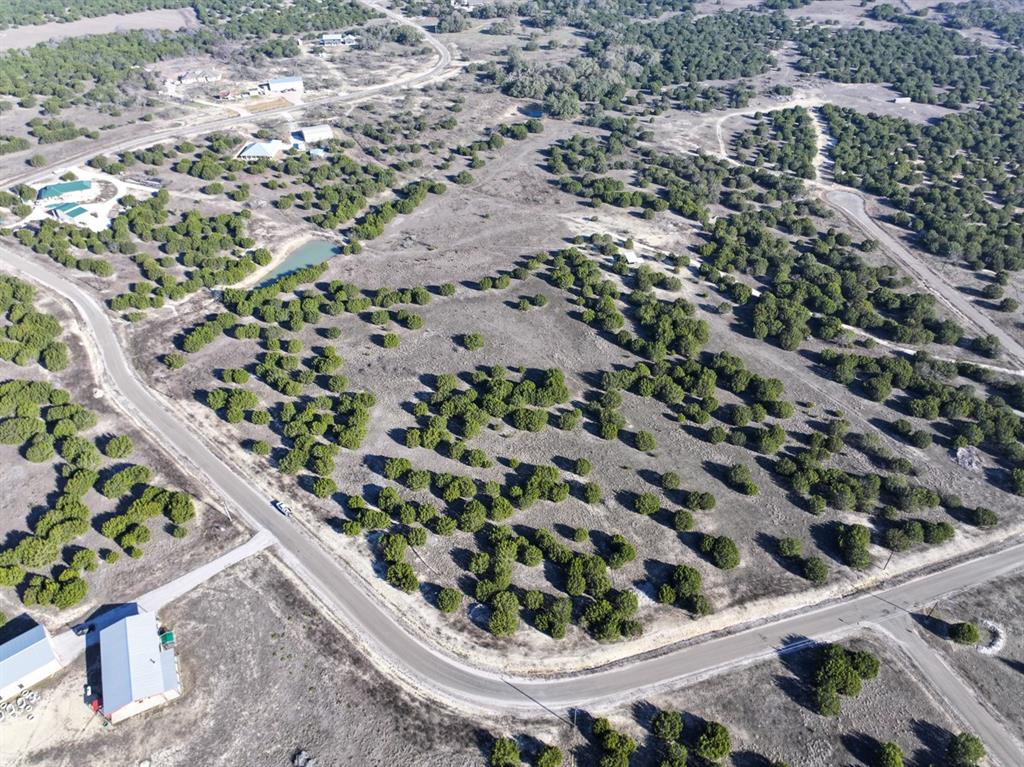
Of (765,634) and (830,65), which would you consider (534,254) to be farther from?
(830,65)

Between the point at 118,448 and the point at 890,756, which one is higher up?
the point at 118,448

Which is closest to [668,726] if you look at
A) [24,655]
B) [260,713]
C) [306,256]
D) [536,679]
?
[536,679]

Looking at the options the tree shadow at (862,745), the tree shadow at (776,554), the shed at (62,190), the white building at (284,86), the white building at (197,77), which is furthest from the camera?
the white building at (197,77)

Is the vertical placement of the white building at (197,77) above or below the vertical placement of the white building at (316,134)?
above

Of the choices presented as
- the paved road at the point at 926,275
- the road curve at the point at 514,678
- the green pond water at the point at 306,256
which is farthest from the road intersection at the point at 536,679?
the paved road at the point at 926,275

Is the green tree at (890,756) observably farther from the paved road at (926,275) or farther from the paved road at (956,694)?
the paved road at (926,275)

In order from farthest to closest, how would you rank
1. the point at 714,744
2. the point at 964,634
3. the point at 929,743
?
the point at 964,634, the point at 929,743, the point at 714,744

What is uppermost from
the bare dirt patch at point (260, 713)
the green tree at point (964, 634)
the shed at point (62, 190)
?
the shed at point (62, 190)

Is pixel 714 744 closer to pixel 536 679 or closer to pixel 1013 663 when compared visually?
pixel 536 679

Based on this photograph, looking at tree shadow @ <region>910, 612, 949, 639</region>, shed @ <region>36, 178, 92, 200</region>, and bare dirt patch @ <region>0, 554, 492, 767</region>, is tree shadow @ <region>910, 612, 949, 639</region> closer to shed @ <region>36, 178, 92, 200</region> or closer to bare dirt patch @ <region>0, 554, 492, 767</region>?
bare dirt patch @ <region>0, 554, 492, 767</region>
